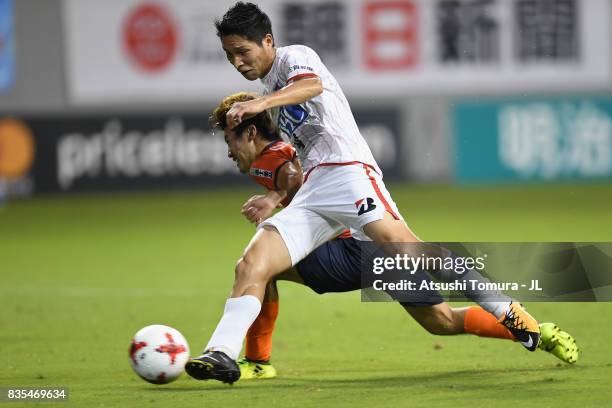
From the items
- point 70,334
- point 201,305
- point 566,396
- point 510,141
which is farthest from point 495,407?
point 510,141

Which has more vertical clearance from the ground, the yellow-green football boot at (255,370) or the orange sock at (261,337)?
the orange sock at (261,337)

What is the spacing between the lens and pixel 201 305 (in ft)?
29.9

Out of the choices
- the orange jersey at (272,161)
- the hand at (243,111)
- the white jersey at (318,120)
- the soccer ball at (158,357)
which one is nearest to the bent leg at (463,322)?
the white jersey at (318,120)

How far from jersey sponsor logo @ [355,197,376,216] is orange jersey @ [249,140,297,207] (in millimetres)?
573

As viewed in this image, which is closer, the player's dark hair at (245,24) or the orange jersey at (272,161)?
the player's dark hair at (245,24)

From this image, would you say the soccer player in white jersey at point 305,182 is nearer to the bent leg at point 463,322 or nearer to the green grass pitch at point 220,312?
the bent leg at point 463,322

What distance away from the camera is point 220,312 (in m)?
8.74

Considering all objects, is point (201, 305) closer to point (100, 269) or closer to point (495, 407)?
point (100, 269)

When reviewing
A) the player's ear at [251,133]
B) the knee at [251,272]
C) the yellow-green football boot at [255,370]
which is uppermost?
the player's ear at [251,133]

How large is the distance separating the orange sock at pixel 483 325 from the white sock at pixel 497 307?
0.48ft

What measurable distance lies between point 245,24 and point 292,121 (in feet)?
1.81

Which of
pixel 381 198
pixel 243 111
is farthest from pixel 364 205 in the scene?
pixel 243 111

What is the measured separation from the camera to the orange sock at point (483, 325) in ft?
20.6

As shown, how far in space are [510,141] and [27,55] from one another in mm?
9032
